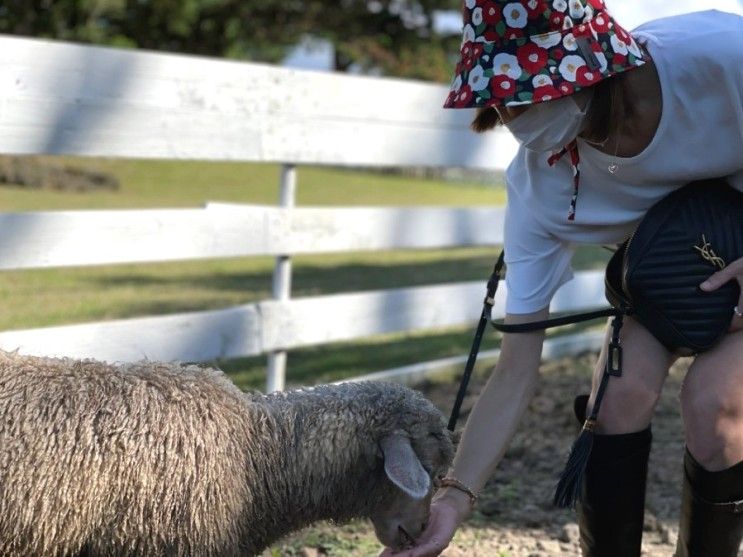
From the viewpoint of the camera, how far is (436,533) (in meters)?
3.10

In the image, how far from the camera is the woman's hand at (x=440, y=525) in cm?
307

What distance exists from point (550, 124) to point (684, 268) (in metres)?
0.58

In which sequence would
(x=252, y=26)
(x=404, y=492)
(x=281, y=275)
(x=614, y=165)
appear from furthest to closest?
(x=252, y=26)
(x=281, y=275)
(x=614, y=165)
(x=404, y=492)

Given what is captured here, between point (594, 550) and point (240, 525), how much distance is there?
1.11 metres

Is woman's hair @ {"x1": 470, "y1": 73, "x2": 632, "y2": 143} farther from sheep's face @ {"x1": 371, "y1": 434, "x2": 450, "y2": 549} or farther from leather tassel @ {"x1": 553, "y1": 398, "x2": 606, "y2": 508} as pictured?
sheep's face @ {"x1": 371, "y1": 434, "x2": 450, "y2": 549}

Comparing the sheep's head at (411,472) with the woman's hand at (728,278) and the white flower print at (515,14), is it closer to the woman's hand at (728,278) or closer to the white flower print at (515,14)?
the woman's hand at (728,278)

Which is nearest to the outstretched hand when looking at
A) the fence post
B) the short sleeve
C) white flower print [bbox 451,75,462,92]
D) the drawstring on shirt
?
the short sleeve

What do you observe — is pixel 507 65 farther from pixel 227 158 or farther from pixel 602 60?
pixel 227 158

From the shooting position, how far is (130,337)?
470 centimetres

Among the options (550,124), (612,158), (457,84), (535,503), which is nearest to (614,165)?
(612,158)

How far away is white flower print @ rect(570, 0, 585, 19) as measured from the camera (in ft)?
9.62

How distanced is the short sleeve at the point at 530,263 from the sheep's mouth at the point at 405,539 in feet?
2.48

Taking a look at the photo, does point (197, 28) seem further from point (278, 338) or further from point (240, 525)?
point (240, 525)

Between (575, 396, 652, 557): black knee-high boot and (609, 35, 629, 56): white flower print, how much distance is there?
1103 millimetres
